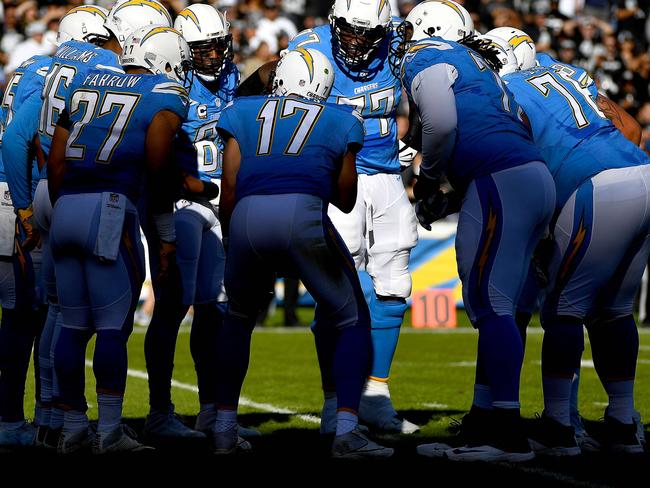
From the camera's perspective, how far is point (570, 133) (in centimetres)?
587

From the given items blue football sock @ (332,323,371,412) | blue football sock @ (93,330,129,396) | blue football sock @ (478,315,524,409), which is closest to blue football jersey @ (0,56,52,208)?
blue football sock @ (93,330,129,396)

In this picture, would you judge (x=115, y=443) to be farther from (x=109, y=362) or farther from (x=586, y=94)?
(x=586, y=94)

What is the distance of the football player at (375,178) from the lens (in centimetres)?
712

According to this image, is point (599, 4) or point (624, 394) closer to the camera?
point (624, 394)

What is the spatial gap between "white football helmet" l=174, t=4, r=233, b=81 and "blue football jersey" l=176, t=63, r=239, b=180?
0.08 meters

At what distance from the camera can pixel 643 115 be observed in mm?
16375

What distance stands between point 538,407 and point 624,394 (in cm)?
187

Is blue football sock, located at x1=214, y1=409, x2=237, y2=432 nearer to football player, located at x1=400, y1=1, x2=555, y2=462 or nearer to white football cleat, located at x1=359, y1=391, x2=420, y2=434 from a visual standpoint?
football player, located at x1=400, y1=1, x2=555, y2=462

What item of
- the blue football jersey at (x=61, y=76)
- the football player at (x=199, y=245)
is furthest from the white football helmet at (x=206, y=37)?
the blue football jersey at (x=61, y=76)

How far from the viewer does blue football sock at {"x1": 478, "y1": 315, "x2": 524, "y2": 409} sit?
214 inches

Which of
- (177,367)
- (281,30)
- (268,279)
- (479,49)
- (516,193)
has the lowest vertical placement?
(177,367)

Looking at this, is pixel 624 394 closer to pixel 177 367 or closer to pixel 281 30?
pixel 177 367

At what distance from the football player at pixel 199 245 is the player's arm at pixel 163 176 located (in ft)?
1.08

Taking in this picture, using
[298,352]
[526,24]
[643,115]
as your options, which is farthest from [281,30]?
[298,352]
